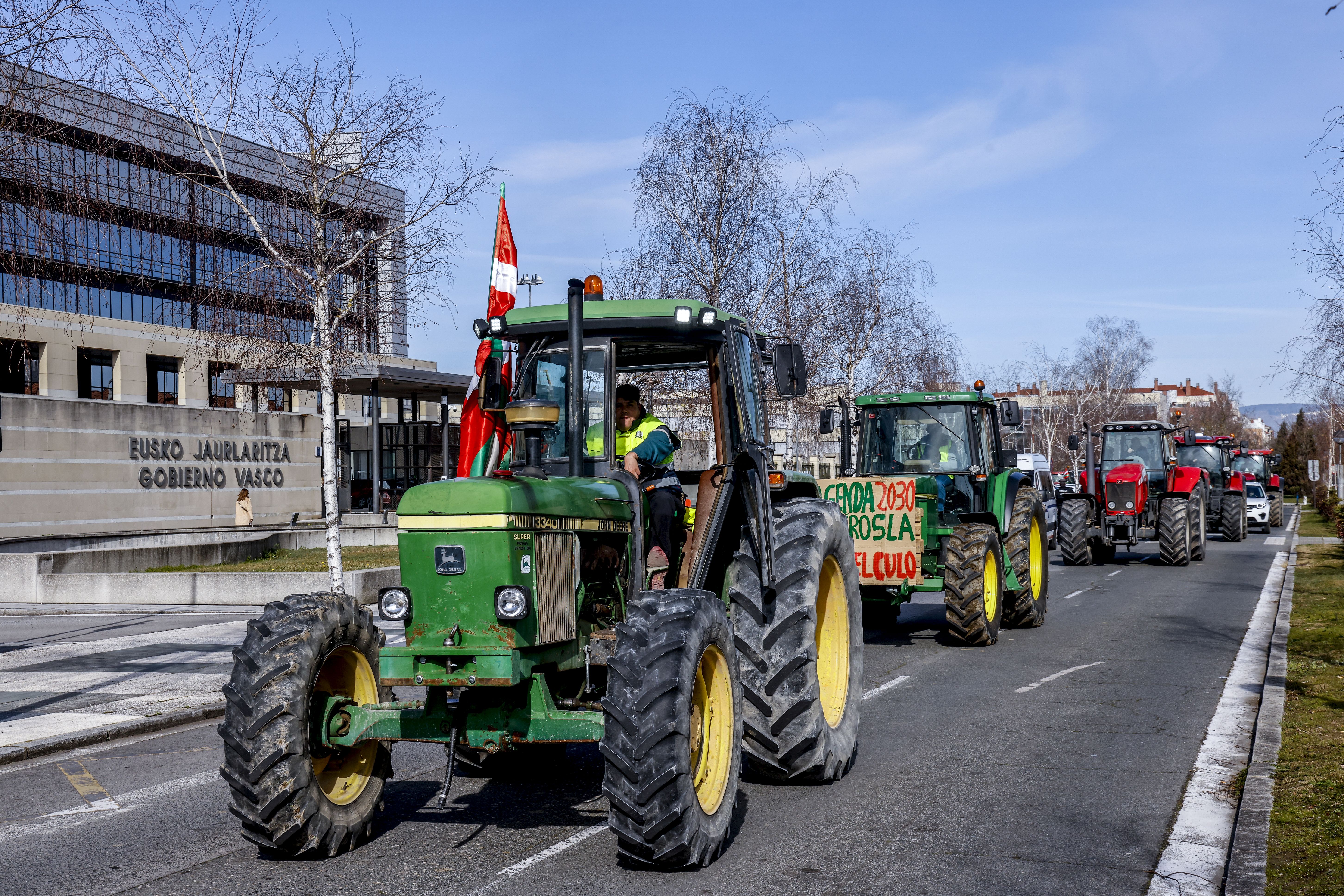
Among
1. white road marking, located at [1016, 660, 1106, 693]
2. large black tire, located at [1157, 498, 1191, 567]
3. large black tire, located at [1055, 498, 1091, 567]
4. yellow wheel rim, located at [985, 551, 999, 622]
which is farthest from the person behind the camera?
large black tire, located at [1157, 498, 1191, 567]

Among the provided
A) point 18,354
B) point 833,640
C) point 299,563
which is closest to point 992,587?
point 833,640

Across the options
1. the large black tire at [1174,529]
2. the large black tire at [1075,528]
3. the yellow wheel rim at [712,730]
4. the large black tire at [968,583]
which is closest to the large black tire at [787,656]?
the yellow wheel rim at [712,730]

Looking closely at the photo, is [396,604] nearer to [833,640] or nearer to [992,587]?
[833,640]

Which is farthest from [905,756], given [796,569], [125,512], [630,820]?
[125,512]

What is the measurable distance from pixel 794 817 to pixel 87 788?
4.67 metres

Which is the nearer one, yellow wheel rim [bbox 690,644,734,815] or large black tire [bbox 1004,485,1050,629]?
yellow wheel rim [bbox 690,644,734,815]

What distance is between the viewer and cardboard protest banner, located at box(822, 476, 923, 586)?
508 inches

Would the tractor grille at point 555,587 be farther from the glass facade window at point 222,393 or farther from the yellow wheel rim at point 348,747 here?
the glass facade window at point 222,393

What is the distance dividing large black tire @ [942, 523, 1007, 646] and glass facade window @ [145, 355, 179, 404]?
140 feet

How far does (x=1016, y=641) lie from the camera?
46.3ft

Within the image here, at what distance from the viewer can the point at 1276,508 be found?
4394 cm

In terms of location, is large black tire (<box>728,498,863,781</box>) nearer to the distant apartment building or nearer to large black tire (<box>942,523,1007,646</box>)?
Answer: large black tire (<box>942,523,1007,646</box>)

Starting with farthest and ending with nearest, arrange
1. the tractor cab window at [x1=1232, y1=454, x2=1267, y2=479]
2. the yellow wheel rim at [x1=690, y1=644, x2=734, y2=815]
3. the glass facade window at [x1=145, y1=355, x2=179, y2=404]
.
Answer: the glass facade window at [x1=145, y1=355, x2=179, y2=404], the tractor cab window at [x1=1232, y1=454, x2=1267, y2=479], the yellow wheel rim at [x1=690, y1=644, x2=734, y2=815]

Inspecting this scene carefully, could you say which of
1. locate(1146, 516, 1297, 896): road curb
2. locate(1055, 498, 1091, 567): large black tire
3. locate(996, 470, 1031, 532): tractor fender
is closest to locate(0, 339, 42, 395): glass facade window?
locate(1146, 516, 1297, 896): road curb
